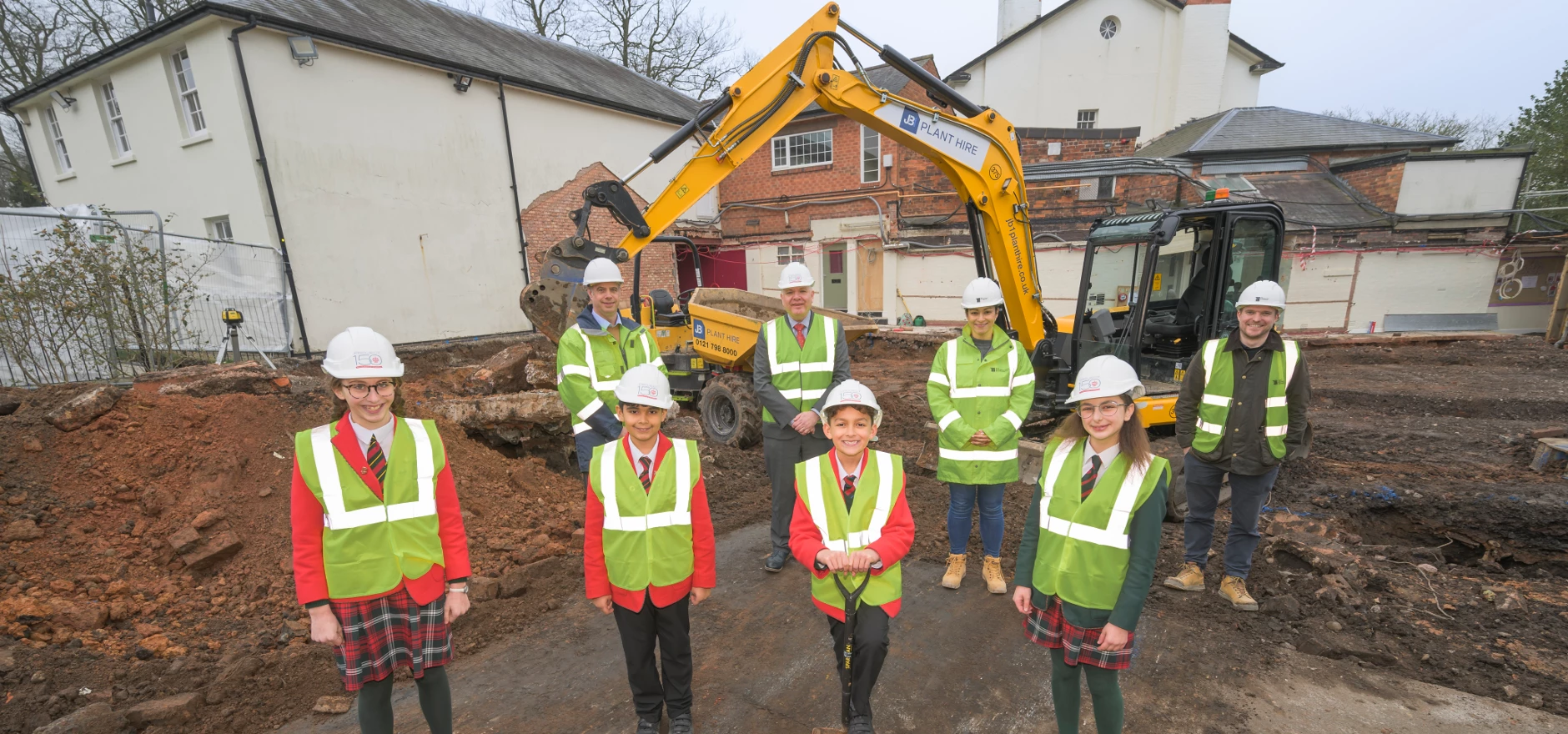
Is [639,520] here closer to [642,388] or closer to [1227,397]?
[642,388]

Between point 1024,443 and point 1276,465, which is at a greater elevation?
point 1276,465

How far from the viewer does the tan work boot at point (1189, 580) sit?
12.3 feet

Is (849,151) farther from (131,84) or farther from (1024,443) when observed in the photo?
(131,84)

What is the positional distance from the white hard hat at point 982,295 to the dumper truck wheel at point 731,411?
3355mm

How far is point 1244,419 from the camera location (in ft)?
11.0

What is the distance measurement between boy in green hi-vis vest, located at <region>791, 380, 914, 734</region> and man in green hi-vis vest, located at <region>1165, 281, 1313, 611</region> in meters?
2.26

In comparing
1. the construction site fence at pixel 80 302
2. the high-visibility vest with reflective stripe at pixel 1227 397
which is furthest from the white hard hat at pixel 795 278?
the construction site fence at pixel 80 302

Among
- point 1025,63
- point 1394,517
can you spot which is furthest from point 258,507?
point 1025,63

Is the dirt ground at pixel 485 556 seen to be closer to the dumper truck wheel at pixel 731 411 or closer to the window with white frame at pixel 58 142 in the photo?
the dumper truck wheel at pixel 731 411

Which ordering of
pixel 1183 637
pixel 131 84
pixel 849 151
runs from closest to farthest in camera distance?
pixel 1183 637, pixel 131 84, pixel 849 151

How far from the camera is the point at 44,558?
3621 millimetres

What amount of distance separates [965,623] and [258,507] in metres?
4.84

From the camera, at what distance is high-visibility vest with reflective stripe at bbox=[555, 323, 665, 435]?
11.6 ft

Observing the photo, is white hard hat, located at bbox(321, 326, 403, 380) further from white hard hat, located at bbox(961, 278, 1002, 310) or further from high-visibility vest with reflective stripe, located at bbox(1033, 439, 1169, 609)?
white hard hat, located at bbox(961, 278, 1002, 310)
